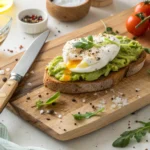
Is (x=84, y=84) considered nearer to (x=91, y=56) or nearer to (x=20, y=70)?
(x=91, y=56)

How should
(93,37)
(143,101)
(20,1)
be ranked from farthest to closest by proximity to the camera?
(20,1) → (93,37) → (143,101)

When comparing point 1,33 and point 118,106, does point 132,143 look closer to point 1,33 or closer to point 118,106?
point 118,106

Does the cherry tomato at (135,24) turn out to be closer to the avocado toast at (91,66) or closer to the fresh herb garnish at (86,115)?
the avocado toast at (91,66)

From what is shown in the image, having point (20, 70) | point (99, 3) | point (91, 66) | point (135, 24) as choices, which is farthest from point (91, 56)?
point (99, 3)

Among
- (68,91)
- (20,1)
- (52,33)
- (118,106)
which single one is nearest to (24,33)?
(52,33)

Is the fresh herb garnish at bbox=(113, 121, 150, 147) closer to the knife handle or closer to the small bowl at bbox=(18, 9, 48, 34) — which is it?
the knife handle

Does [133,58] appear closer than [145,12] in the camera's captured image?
Yes
